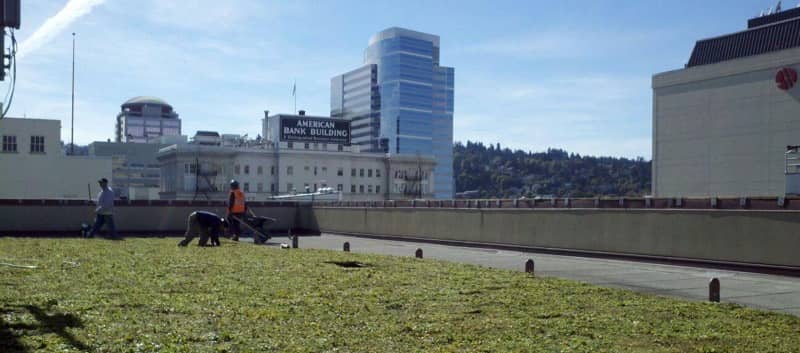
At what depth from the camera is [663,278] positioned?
16984 millimetres

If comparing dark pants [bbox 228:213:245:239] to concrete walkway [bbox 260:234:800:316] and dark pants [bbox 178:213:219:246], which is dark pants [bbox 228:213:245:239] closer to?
dark pants [bbox 178:213:219:246]

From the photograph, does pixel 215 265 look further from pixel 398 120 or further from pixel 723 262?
pixel 398 120

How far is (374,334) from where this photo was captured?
8836mm

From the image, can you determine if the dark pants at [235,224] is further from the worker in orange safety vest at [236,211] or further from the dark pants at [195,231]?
the dark pants at [195,231]

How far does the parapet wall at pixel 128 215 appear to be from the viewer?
33.9m

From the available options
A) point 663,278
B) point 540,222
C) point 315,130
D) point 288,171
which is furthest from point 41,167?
point 663,278

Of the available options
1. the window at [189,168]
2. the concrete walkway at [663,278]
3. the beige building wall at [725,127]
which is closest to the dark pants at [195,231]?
the concrete walkway at [663,278]

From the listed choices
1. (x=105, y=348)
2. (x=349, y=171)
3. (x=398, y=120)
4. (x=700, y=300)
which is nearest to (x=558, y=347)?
(x=105, y=348)

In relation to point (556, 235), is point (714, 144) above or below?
above

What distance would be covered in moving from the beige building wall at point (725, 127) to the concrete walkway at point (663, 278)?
51304mm

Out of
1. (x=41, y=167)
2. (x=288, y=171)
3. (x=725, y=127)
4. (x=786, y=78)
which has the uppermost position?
(x=786, y=78)

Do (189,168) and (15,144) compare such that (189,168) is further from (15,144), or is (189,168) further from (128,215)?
(128,215)

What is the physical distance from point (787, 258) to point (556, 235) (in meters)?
8.41

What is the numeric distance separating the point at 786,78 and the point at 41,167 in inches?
2901
